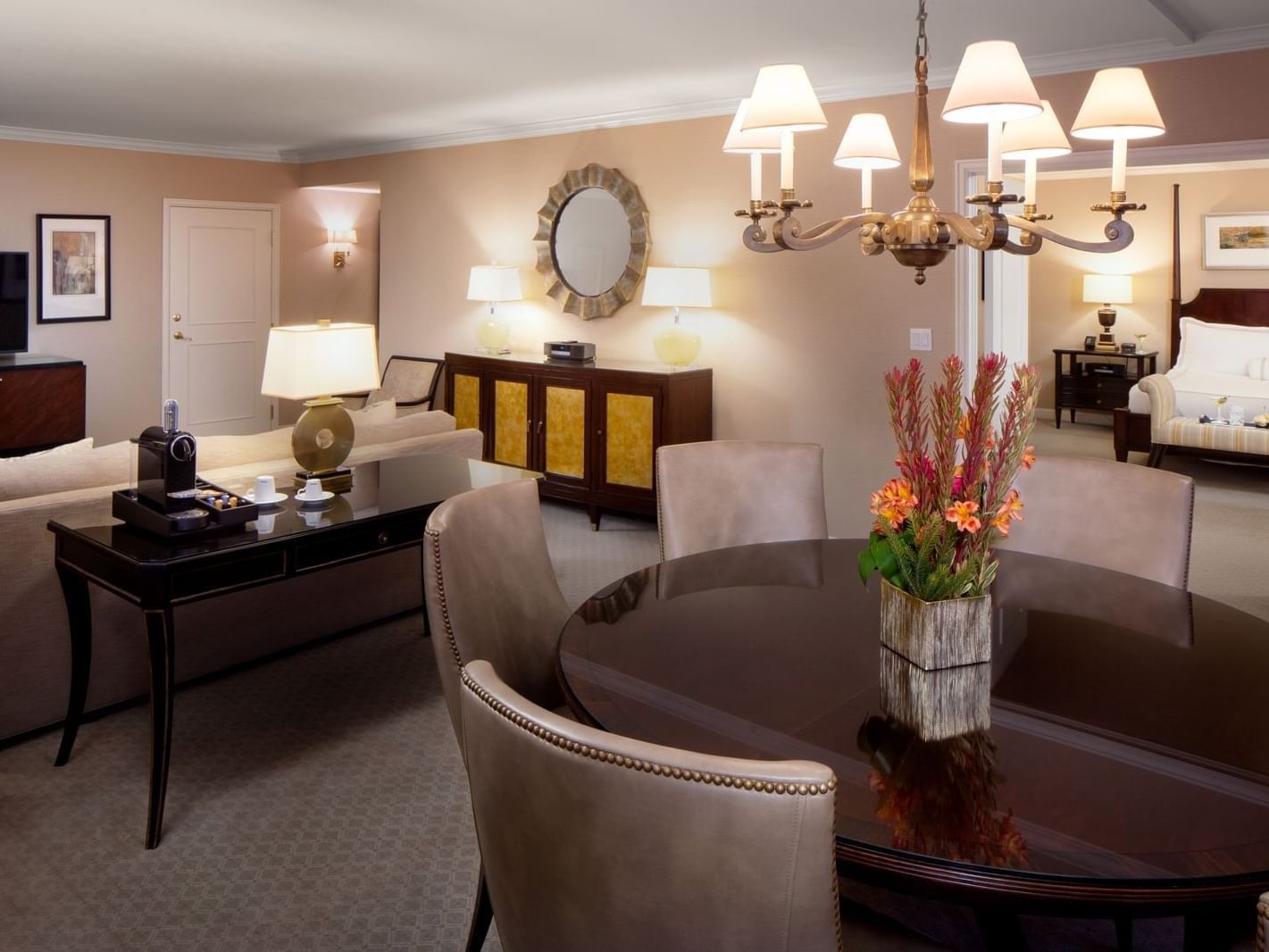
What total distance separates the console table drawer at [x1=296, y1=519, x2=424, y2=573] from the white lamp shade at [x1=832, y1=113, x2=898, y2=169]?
1.60 metres

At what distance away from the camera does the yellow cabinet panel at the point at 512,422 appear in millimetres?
6203

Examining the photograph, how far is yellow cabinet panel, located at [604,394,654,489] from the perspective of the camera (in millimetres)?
5645

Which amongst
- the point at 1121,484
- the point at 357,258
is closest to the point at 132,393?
the point at 357,258

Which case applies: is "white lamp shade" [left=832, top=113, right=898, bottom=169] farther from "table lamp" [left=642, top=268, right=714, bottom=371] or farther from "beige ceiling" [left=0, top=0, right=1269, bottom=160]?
"table lamp" [left=642, top=268, right=714, bottom=371]

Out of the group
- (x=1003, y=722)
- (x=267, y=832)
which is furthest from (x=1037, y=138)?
(x=267, y=832)

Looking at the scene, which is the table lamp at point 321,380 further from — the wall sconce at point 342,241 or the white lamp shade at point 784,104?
the wall sconce at point 342,241

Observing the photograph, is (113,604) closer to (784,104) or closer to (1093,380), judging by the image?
(784,104)

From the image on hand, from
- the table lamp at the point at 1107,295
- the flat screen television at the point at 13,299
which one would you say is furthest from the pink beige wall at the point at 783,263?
the table lamp at the point at 1107,295

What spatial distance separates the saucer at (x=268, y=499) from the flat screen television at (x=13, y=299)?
531 cm

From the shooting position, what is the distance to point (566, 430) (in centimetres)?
602

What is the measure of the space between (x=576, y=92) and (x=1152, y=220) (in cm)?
616

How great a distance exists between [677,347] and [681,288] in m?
0.33

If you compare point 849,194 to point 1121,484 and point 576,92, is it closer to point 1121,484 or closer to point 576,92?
point 576,92

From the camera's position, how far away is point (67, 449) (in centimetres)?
318
